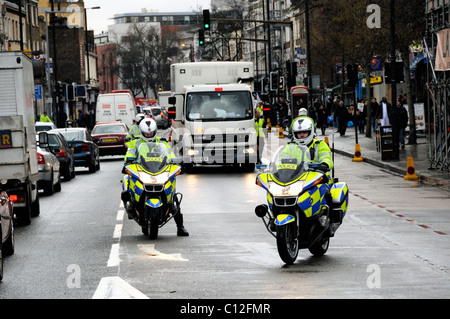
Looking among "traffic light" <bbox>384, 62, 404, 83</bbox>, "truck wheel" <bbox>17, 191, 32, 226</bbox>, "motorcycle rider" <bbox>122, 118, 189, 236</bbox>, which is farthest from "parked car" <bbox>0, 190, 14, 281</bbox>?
"traffic light" <bbox>384, 62, 404, 83</bbox>

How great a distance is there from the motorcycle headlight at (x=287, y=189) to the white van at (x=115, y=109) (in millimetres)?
47998

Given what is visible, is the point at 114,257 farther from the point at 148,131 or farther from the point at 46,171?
the point at 46,171

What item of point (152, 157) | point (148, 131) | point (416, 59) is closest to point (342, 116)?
point (416, 59)

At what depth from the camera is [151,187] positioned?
49.4 feet

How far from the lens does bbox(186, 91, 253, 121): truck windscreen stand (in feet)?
100

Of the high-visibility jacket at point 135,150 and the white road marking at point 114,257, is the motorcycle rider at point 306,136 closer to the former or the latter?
the white road marking at point 114,257

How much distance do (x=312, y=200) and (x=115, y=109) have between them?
4877 centimetres

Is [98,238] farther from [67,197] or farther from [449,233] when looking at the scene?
[67,197]

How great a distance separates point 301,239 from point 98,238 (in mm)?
4518

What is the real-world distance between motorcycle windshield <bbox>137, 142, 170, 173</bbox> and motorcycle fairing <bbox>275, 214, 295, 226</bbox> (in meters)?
3.83

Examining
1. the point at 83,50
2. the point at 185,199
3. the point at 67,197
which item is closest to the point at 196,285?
the point at 185,199

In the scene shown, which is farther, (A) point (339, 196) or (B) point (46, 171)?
(B) point (46, 171)

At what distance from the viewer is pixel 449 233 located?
1562 centimetres

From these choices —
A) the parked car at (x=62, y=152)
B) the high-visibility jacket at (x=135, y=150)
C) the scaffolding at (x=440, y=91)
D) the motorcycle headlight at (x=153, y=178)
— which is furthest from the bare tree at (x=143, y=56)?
the motorcycle headlight at (x=153, y=178)
